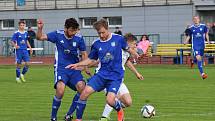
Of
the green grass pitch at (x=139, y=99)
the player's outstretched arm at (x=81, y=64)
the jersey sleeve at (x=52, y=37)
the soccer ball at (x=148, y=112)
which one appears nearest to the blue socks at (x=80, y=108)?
the player's outstretched arm at (x=81, y=64)

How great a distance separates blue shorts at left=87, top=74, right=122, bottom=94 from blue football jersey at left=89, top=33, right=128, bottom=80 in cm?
8

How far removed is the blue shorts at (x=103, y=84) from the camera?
526 inches

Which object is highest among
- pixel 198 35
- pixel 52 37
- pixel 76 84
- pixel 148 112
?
pixel 52 37

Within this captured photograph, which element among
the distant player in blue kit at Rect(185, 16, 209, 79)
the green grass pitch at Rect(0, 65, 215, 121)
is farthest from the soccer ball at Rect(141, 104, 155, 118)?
the distant player in blue kit at Rect(185, 16, 209, 79)

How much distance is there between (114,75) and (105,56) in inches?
16.0

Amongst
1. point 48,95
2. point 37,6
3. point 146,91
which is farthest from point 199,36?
point 37,6

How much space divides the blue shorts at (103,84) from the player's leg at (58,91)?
94 cm

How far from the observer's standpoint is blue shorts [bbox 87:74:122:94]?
13359mm

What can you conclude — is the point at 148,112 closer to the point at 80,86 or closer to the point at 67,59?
the point at 80,86

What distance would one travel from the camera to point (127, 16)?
2124 inches

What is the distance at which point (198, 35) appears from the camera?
28.2 meters

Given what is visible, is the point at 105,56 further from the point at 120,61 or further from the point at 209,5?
the point at 209,5

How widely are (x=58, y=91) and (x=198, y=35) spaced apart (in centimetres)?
1492

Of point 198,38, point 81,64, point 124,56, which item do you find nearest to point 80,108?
point 81,64
